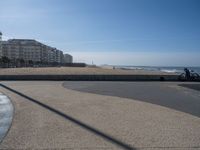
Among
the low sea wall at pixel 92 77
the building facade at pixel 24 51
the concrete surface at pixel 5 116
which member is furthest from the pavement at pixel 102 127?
the building facade at pixel 24 51

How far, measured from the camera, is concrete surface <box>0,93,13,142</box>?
25.7 feet

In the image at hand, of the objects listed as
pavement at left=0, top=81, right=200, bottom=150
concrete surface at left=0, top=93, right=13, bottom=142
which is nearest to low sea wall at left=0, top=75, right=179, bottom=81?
concrete surface at left=0, top=93, right=13, bottom=142

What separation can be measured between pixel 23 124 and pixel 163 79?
23.3 meters

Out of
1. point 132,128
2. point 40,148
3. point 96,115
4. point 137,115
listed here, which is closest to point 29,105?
point 96,115

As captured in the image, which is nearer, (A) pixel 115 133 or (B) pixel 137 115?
(A) pixel 115 133

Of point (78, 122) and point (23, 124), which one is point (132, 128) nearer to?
point (78, 122)

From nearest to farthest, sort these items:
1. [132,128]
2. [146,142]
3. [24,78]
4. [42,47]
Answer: [146,142] → [132,128] → [24,78] → [42,47]

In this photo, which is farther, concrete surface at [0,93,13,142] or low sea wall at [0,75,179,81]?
low sea wall at [0,75,179,81]

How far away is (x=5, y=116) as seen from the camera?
974 centimetres

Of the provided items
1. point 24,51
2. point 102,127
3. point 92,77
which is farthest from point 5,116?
point 24,51

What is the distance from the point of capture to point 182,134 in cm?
745

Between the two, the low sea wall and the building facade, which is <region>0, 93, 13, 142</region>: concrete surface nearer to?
the low sea wall

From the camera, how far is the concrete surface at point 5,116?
7.83 meters

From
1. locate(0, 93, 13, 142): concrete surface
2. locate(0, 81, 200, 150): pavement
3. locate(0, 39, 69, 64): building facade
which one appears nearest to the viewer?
locate(0, 81, 200, 150): pavement
